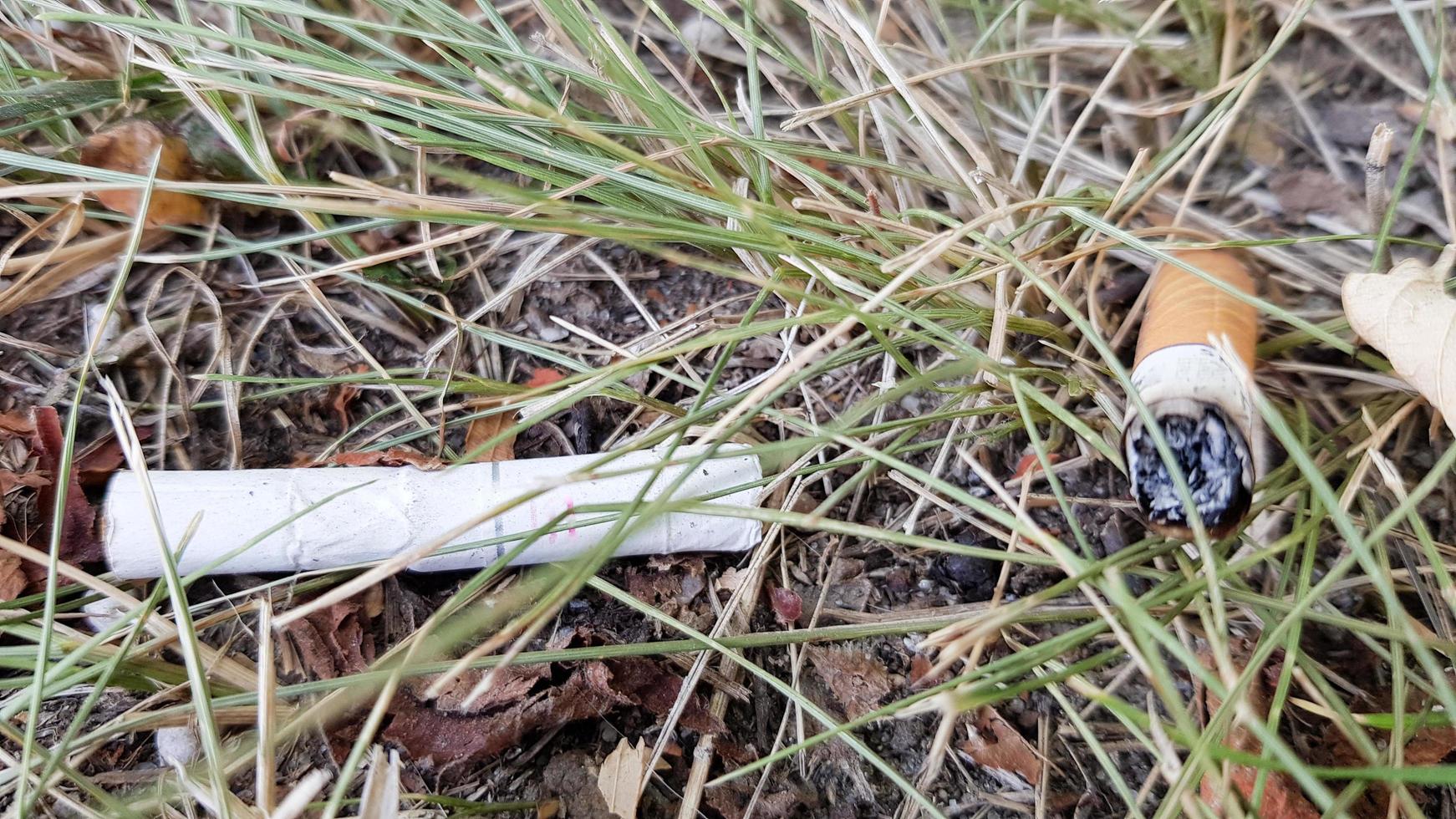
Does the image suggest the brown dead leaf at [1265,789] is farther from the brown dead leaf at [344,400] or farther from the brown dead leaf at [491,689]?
the brown dead leaf at [344,400]

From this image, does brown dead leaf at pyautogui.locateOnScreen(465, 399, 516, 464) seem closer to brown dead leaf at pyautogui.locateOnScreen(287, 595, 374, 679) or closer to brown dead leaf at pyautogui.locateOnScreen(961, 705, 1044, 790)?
brown dead leaf at pyautogui.locateOnScreen(287, 595, 374, 679)

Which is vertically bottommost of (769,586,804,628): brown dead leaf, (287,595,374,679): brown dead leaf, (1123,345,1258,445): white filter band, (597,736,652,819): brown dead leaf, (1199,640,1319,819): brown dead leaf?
(597,736,652,819): brown dead leaf

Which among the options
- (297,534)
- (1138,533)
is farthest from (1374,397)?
(297,534)

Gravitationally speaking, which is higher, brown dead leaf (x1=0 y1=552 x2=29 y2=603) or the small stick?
the small stick

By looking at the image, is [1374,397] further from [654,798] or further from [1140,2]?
[654,798]

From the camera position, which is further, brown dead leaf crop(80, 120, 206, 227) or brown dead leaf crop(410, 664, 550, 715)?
brown dead leaf crop(80, 120, 206, 227)

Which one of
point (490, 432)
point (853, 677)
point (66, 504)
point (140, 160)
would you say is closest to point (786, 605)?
point (853, 677)

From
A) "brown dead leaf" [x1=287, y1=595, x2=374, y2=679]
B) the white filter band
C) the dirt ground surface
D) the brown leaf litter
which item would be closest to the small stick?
the dirt ground surface
